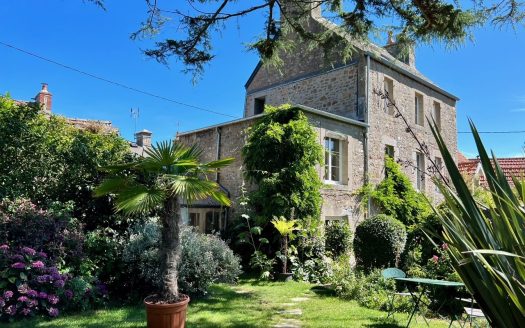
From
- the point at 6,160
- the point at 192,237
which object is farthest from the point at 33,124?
the point at 192,237

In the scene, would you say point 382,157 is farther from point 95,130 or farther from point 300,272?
point 95,130

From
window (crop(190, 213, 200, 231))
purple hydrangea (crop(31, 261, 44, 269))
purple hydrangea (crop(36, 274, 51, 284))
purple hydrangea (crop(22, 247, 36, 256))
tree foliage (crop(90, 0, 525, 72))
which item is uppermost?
tree foliage (crop(90, 0, 525, 72))

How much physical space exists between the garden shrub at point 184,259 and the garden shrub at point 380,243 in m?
3.92

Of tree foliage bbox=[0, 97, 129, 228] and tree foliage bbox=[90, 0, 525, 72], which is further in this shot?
tree foliage bbox=[0, 97, 129, 228]

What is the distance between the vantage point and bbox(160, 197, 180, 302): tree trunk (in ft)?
15.2

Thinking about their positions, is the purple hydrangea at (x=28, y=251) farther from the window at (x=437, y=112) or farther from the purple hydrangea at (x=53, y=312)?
the window at (x=437, y=112)

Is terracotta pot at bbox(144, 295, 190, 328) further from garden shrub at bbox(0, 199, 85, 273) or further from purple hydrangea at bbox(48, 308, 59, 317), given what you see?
garden shrub at bbox(0, 199, 85, 273)

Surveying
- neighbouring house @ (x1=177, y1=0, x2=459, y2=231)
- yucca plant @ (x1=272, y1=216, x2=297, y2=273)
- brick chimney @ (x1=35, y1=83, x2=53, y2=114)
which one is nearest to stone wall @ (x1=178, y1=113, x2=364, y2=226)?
neighbouring house @ (x1=177, y1=0, x2=459, y2=231)

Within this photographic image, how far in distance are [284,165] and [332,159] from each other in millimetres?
2431

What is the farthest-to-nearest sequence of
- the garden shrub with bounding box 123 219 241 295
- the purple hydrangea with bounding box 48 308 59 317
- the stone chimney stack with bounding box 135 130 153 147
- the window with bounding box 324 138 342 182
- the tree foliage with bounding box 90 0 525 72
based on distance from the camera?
the stone chimney stack with bounding box 135 130 153 147
the window with bounding box 324 138 342 182
the garden shrub with bounding box 123 219 241 295
the purple hydrangea with bounding box 48 308 59 317
the tree foliage with bounding box 90 0 525 72

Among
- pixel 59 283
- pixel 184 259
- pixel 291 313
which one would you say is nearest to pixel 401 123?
pixel 291 313

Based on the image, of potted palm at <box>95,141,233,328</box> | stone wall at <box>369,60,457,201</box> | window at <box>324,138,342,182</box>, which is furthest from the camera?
stone wall at <box>369,60,457,201</box>

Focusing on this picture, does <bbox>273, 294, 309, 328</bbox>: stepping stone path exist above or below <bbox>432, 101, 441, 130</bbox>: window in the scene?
below

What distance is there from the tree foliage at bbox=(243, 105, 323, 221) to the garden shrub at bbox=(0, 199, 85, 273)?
4.68 metres
